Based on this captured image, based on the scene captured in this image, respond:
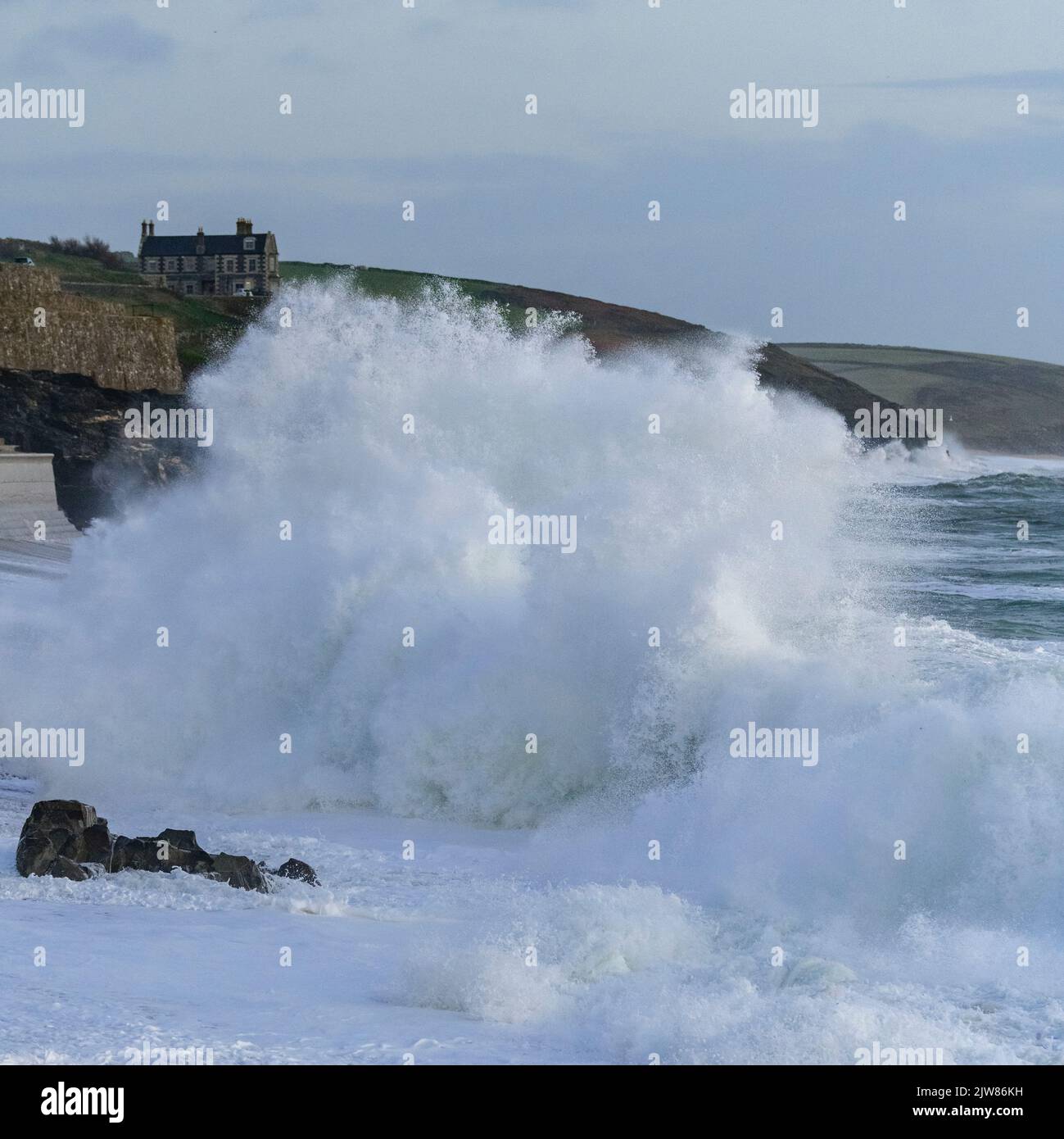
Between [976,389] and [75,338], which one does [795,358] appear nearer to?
[976,389]

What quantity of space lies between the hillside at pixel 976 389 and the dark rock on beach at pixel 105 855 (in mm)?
59190

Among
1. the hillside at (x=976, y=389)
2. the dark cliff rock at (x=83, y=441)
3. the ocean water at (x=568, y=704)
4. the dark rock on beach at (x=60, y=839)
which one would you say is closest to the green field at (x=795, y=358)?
the hillside at (x=976, y=389)

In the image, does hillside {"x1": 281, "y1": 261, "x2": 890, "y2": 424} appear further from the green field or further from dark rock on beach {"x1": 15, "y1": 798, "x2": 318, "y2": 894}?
dark rock on beach {"x1": 15, "y1": 798, "x2": 318, "y2": 894}

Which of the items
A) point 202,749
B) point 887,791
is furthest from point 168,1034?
point 202,749

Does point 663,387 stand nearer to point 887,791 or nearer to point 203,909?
point 887,791

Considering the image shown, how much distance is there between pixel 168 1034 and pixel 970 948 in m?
4.18

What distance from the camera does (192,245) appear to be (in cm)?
7019

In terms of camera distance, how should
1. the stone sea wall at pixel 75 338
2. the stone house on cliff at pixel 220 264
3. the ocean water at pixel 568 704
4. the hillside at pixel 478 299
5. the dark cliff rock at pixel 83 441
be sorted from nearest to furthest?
1. the ocean water at pixel 568 704
2. the dark cliff rock at pixel 83 441
3. the stone sea wall at pixel 75 338
4. the hillside at pixel 478 299
5. the stone house on cliff at pixel 220 264

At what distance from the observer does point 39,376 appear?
43219 mm

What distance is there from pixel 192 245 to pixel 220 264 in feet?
5.92

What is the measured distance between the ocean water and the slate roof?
164 ft

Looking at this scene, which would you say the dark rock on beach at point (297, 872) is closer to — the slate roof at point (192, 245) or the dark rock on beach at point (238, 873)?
the dark rock on beach at point (238, 873)

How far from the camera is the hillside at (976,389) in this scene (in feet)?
218

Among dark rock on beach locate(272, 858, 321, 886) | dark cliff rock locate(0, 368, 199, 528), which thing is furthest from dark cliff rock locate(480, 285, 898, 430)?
dark rock on beach locate(272, 858, 321, 886)
